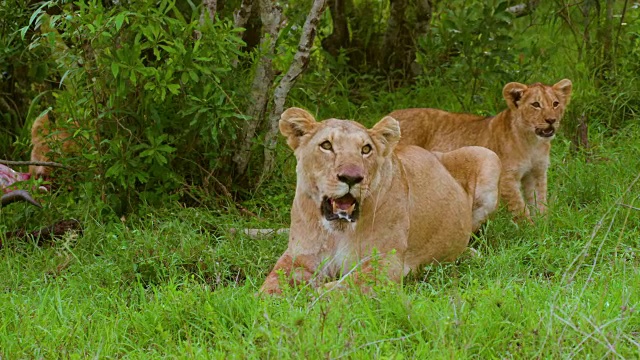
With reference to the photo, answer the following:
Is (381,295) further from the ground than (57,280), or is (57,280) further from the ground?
(381,295)

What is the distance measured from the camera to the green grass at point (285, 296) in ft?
11.9

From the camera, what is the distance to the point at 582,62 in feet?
28.9

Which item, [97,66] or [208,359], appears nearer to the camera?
[208,359]

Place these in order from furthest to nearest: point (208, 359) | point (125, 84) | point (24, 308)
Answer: point (125, 84) < point (24, 308) < point (208, 359)

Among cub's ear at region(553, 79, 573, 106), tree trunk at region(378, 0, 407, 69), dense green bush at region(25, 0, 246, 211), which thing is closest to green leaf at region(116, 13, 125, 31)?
dense green bush at region(25, 0, 246, 211)

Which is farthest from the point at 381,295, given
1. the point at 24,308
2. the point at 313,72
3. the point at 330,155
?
the point at 313,72

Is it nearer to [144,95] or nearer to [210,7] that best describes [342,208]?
[144,95]

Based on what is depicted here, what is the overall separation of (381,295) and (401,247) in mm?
835

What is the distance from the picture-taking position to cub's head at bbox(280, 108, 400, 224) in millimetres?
4543

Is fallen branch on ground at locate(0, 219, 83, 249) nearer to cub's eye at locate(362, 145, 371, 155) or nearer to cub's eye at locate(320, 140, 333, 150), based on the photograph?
cub's eye at locate(320, 140, 333, 150)

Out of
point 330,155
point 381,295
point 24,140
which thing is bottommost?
point 24,140

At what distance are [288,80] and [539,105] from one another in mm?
1652

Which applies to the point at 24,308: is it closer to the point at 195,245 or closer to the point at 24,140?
the point at 195,245

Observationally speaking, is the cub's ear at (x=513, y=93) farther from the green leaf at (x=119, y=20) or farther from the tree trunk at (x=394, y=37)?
the green leaf at (x=119, y=20)
